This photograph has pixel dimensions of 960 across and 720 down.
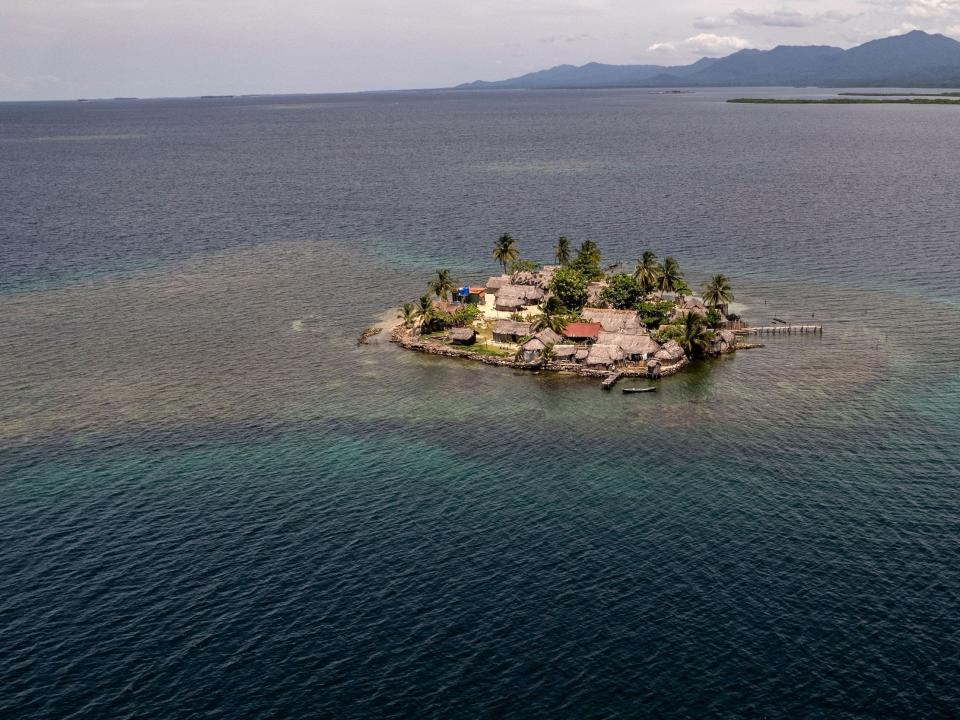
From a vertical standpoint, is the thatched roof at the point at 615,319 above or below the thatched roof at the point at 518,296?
below

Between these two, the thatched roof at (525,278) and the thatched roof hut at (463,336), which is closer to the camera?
the thatched roof hut at (463,336)

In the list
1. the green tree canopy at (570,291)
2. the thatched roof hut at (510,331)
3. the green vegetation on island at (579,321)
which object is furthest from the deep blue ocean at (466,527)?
the green tree canopy at (570,291)

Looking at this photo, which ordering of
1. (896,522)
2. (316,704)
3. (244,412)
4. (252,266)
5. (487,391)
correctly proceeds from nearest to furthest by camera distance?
(316,704) → (896,522) → (244,412) → (487,391) → (252,266)

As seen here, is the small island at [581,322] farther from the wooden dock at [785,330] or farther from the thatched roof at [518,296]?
the wooden dock at [785,330]

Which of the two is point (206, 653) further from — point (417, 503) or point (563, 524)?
point (563, 524)

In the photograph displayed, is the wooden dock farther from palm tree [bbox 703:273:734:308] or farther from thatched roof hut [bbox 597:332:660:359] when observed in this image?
thatched roof hut [bbox 597:332:660:359]

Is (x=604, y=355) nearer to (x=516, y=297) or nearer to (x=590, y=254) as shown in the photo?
(x=516, y=297)

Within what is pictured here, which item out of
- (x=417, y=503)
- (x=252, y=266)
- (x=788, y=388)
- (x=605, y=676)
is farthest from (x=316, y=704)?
(x=252, y=266)
